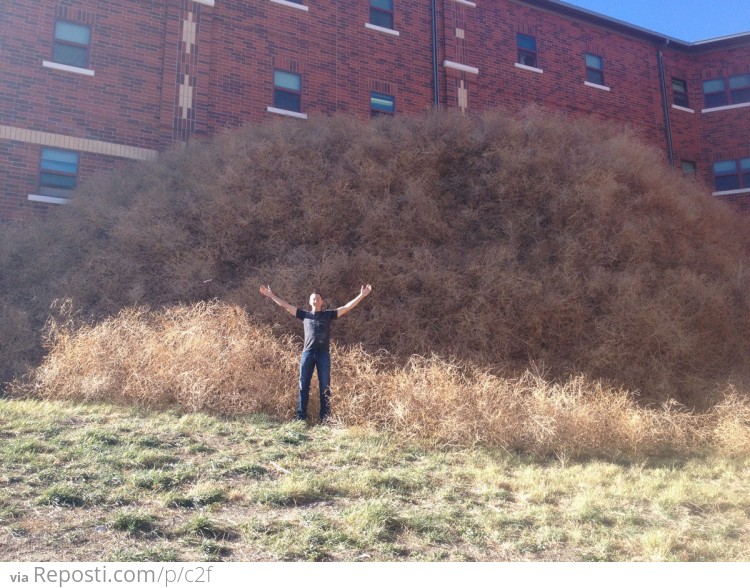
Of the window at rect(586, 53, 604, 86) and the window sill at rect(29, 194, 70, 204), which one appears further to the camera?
the window at rect(586, 53, 604, 86)

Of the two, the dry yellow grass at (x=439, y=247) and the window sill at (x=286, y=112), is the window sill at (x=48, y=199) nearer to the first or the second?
the dry yellow grass at (x=439, y=247)

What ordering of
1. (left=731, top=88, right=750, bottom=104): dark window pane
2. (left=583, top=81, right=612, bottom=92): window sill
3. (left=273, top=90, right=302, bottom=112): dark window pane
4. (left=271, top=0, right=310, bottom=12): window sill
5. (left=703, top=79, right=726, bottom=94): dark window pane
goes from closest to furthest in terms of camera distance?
(left=273, top=90, right=302, bottom=112): dark window pane < (left=271, top=0, right=310, bottom=12): window sill < (left=583, top=81, right=612, bottom=92): window sill < (left=731, top=88, right=750, bottom=104): dark window pane < (left=703, top=79, right=726, bottom=94): dark window pane

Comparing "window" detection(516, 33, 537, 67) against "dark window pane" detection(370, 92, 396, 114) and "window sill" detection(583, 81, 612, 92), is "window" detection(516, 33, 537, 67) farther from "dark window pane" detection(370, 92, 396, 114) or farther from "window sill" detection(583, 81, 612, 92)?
"dark window pane" detection(370, 92, 396, 114)

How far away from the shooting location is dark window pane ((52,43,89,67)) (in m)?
13.4

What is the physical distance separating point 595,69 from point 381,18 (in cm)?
741

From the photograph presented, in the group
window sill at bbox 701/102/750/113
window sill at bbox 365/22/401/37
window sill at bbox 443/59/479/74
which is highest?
window sill at bbox 365/22/401/37

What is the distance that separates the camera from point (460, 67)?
55.6 feet

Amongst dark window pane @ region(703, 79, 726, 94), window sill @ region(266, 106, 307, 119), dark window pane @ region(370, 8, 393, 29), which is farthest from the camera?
dark window pane @ region(703, 79, 726, 94)

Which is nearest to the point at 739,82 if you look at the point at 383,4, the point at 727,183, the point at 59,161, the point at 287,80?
the point at 727,183

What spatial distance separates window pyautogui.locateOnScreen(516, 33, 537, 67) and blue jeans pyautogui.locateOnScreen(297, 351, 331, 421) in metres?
14.9

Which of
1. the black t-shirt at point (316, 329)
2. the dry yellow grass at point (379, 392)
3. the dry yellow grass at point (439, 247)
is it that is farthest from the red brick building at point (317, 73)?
the black t-shirt at point (316, 329)

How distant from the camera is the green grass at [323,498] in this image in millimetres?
3584

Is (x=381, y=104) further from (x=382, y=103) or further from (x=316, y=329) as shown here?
(x=316, y=329)

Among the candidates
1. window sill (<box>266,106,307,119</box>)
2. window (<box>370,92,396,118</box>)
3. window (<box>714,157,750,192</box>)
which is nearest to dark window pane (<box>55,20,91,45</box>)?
window sill (<box>266,106,307,119</box>)
